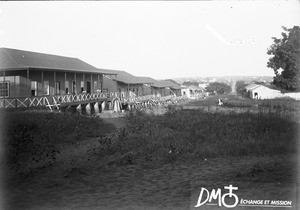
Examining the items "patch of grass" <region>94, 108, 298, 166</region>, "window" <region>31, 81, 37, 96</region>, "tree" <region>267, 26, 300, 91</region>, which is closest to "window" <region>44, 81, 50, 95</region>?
"window" <region>31, 81, 37, 96</region>

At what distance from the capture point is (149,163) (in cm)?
995

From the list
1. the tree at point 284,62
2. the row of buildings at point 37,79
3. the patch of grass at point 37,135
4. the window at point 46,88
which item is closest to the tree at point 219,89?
the tree at point 284,62

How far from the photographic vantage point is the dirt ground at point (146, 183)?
6.68 m

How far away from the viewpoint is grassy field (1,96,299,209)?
6978 millimetres

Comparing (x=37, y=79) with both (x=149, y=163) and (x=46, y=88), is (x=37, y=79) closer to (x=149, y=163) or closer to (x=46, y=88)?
(x=46, y=88)

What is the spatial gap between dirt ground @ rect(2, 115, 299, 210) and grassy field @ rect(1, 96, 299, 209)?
0.02 meters

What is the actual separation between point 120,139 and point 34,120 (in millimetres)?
4033

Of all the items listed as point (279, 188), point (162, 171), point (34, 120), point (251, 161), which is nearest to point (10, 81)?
point (34, 120)

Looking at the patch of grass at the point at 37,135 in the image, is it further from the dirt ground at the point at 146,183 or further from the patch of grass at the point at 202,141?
the patch of grass at the point at 202,141

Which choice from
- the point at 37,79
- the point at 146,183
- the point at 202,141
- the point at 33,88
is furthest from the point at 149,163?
the point at 37,79

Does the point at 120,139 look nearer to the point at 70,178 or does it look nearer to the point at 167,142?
the point at 167,142

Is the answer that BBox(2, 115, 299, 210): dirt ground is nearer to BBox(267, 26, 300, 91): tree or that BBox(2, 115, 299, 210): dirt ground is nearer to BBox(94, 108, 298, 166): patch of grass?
BBox(94, 108, 298, 166): patch of grass

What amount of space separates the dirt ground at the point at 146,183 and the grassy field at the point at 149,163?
2 centimetres

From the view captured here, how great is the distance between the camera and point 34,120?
1398 cm
